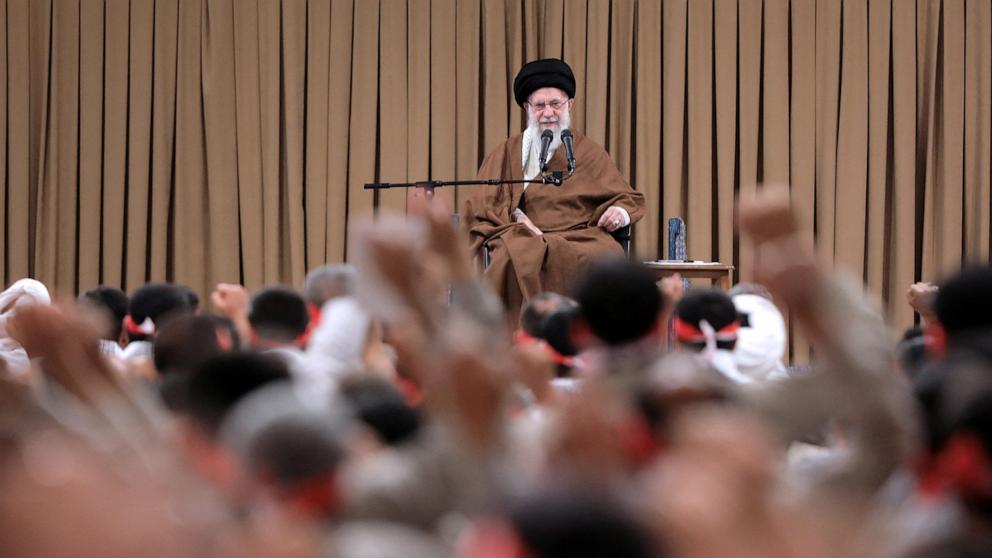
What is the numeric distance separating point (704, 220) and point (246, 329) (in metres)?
5.14

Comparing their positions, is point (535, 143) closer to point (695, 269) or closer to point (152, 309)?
point (695, 269)

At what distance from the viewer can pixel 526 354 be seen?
199cm

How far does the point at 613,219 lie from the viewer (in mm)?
6004

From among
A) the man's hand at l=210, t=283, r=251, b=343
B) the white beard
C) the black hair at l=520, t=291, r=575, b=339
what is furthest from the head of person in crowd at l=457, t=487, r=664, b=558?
the white beard

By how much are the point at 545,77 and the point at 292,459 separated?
5400 mm

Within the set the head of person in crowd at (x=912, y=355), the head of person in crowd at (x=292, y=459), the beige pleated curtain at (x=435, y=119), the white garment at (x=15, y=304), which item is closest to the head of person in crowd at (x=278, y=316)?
the white garment at (x=15, y=304)

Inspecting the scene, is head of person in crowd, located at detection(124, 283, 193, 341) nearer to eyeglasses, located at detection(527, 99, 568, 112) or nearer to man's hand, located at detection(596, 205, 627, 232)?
man's hand, located at detection(596, 205, 627, 232)

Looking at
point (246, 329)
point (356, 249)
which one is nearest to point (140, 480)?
point (356, 249)

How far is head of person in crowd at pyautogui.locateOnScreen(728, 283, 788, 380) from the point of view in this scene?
275 cm

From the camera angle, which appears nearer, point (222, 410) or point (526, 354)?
point (222, 410)

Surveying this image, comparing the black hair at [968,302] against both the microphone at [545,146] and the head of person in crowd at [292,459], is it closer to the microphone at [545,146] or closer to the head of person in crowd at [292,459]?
the head of person in crowd at [292,459]

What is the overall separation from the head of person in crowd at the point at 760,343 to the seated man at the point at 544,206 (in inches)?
106

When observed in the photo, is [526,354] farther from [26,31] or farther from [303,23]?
[26,31]

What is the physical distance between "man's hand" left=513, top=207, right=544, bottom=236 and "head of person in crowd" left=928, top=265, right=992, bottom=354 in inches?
154
